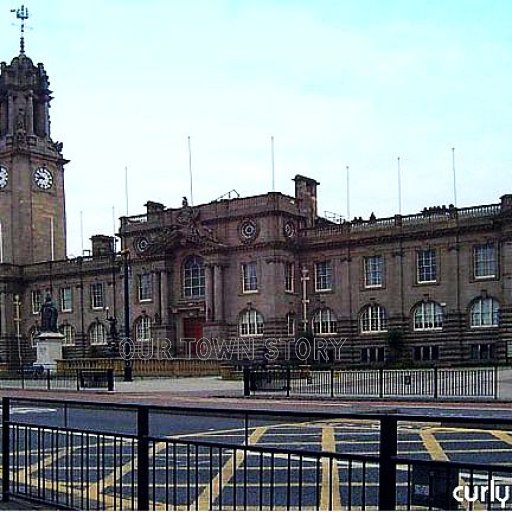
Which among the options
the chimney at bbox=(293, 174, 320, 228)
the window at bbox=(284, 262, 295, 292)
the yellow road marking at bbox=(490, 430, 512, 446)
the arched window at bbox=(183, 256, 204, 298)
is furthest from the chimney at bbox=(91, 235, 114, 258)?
→ the yellow road marking at bbox=(490, 430, 512, 446)

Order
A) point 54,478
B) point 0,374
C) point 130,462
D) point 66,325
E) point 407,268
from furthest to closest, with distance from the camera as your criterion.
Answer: point 66,325, point 407,268, point 0,374, point 54,478, point 130,462

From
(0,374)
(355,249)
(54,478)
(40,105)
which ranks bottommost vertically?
(0,374)

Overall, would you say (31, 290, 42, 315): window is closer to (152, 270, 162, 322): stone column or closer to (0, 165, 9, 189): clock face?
(0, 165, 9, 189): clock face

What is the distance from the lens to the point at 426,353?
61.2 metres

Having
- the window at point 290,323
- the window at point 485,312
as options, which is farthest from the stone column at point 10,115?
the window at point 485,312

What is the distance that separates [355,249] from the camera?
2591 inches

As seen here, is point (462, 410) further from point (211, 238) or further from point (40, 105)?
point (40, 105)

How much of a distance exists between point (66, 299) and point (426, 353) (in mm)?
38689

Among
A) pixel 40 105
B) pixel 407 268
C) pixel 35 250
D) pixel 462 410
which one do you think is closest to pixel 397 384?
pixel 462 410

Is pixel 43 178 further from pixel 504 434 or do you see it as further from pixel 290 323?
pixel 504 434

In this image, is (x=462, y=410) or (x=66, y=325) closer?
(x=462, y=410)

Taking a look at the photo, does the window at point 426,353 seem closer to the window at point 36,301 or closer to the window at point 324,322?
the window at point 324,322

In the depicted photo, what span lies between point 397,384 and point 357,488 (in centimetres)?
2600

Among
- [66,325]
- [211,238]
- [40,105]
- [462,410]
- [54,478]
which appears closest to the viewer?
[54,478]
